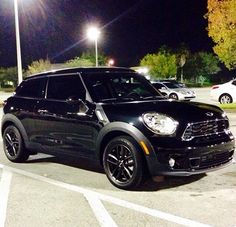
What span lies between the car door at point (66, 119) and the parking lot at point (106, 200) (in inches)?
19.4

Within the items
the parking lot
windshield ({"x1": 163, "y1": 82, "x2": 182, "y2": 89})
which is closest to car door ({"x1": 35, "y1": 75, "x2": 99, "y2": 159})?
the parking lot

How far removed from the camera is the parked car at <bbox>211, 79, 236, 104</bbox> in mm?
20562

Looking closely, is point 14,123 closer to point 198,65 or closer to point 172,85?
point 172,85

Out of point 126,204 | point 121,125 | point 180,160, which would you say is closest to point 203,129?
point 180,160

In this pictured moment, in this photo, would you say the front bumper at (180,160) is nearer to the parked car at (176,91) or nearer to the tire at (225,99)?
the tire at (225,99)

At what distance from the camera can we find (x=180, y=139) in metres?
5.43

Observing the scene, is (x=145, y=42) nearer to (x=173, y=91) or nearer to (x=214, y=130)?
(x=173, y=91)

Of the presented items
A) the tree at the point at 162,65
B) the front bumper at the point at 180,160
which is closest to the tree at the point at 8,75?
the tree at the point at 162,65

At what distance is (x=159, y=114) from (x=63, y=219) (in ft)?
5.89

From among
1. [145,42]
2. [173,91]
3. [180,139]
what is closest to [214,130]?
[180,139]

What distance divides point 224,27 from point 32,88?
1635 cm

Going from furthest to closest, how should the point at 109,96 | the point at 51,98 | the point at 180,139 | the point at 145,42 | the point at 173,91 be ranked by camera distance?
the point at 145,42 < the point at 173,91 < the point at 51,98 < the point at 109,96 < the point at 180,139

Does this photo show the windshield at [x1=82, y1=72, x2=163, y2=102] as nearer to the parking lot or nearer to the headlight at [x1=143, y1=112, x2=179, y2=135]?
the headlight at [x1=143, y1=112, x2=179, y2=135]

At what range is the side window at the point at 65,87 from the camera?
6617 millimetres
